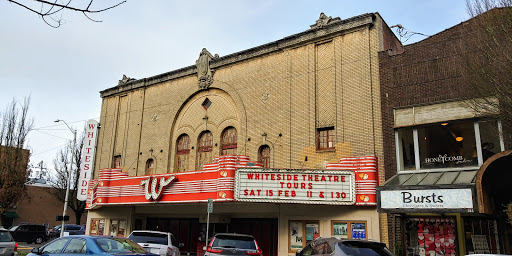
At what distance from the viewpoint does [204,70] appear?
25188mm

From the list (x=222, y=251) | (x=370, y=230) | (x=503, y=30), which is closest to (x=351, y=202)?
(x=370, y=230)

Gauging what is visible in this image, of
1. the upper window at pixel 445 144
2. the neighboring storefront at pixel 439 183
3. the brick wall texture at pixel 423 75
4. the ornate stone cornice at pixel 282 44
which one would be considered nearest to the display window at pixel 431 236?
the neighboring storefront at pixel 439 183

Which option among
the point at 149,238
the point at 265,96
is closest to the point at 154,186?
the point at 149,238

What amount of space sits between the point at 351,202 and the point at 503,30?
28.4 ft

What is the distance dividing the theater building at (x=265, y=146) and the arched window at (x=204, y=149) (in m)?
0.08

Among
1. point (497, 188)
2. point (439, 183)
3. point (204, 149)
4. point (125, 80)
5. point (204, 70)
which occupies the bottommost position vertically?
point (497, 188)

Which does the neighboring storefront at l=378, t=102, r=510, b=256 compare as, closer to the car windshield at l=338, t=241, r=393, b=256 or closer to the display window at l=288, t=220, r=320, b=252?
the display window at l=288, t=220, r=320, b=252

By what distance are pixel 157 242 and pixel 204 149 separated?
922cm

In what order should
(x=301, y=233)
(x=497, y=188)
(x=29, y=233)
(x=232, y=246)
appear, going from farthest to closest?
(x=29, y=233), (x=301, y=233), (x=232, y=246), (x=497, y=188)

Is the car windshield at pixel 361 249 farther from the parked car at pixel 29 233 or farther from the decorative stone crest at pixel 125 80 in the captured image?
the parked car at pixel 29 233

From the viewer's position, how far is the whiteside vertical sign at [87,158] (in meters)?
27.2

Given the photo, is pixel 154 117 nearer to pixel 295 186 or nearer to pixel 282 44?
pixel 282 44

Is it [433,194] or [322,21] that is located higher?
[322,21]

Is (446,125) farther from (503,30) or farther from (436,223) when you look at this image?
(503,30)
